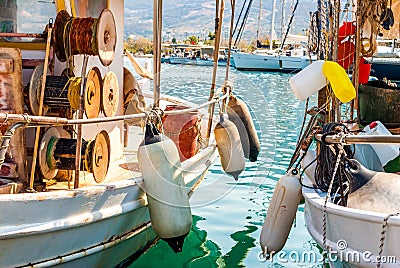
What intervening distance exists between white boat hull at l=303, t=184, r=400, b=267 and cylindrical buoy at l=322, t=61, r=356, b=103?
1.30 meters

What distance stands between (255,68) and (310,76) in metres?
38.5

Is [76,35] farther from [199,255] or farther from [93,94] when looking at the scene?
[199,255]

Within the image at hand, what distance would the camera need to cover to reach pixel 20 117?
4266 millimetres

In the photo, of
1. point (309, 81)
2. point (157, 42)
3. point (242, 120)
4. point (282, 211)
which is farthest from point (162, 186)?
point (242, 120)

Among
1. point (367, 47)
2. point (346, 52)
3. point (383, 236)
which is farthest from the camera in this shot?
point (367, 47)

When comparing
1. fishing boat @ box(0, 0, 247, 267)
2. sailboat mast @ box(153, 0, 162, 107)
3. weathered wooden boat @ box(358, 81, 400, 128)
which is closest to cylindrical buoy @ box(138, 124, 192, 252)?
fishing boat @ box(0, 0, 247, 267)

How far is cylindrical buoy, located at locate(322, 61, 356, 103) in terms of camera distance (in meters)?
5.47

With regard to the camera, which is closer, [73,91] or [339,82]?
[73,91]

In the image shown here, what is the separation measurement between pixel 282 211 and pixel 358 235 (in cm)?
120

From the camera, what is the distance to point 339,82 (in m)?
5.53

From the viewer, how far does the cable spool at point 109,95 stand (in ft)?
19.8

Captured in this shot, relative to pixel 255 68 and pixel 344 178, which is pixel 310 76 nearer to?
pixel 344 178

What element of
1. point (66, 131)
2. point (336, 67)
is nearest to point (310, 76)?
point (336, 67)

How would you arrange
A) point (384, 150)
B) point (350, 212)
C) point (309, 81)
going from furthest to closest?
point (384, 150)
point (309, 81)
point (350, 212)
